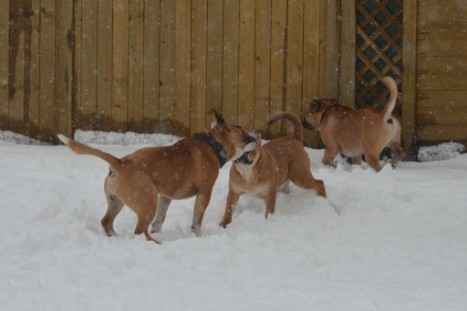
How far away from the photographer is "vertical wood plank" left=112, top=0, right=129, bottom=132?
1084cm

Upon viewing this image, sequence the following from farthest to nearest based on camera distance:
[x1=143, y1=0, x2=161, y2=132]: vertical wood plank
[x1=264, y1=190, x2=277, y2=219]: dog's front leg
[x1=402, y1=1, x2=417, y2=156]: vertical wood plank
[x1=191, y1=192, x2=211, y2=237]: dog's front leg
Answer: [x1=143, y1=0, x2=161, y2=132]: vertical wood plank, [x1=402, y1=1, x2=417, y2=156]: vertical wood plank, [x1=264, y1=190, x2=277, y2=219]: dog's front leg, [x1=191, y1=192, x2=211, y2=237]: dog's front leg

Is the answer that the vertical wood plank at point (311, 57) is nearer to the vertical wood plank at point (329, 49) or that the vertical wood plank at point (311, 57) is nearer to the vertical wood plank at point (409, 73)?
the vertical wood plank at point (329, 49)

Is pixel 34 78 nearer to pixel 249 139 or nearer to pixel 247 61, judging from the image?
pixel 247 61

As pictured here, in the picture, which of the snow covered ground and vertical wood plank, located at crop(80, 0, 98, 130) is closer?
the snow covered ground

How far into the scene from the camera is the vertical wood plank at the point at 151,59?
10.8m

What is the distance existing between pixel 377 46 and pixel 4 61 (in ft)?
16.3

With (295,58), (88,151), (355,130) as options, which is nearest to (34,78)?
(295,58)

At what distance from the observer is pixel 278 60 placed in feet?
34.3

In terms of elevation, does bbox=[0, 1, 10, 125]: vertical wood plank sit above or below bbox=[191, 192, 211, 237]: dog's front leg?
above

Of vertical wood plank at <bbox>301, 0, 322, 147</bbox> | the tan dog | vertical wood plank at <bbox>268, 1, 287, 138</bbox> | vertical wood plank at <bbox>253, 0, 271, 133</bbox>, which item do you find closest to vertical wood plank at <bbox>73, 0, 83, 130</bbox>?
vertical wood plank at <bbox>253, 0, 271, 133</bbox>

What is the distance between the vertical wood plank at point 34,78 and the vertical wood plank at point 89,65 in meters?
0.63

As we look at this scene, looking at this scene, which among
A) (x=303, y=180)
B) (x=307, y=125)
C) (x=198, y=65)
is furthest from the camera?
(x=198, y=65)

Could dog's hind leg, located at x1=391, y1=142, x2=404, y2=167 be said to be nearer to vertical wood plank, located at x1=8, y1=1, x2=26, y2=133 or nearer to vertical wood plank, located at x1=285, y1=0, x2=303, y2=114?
vertical wood plank, located at x1=285, y1=0, x2=303, y2=114

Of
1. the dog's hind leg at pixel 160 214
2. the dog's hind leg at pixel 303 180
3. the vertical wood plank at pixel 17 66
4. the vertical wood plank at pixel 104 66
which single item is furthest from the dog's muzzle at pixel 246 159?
the vertical wood plank at pixel 17 66
